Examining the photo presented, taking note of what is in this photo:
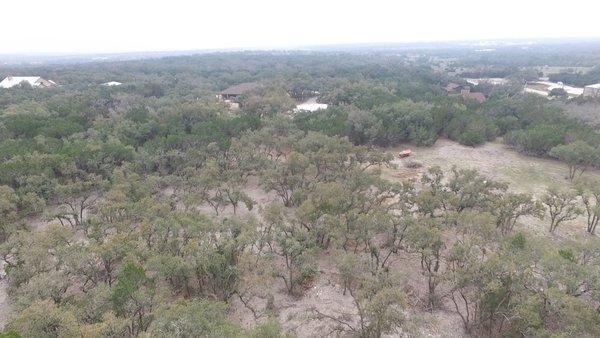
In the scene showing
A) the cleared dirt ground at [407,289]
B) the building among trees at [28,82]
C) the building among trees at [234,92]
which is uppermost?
the building among trees at [28,82]

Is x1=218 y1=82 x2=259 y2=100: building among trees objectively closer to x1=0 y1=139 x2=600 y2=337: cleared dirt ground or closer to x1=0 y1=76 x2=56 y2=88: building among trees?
x1=0 y1=76 x2=56 y2=88: building among trees

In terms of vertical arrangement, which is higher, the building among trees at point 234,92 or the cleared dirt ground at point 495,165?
the building among trees at point 234,92

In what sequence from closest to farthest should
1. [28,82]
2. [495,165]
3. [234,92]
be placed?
[495,165], [234,92], [28,82]

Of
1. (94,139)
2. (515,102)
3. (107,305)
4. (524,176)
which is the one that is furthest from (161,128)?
(515,102)

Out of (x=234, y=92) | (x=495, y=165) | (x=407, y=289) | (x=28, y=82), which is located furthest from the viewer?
(x=28, y=82)

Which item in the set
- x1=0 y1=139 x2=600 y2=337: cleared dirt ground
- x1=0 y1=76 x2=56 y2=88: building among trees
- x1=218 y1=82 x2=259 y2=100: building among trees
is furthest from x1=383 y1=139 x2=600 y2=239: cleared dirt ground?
x1=0 y1=76 x2=56 y2=88: building among trees

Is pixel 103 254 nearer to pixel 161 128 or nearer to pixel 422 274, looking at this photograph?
pixel 422 274

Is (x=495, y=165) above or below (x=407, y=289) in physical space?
above

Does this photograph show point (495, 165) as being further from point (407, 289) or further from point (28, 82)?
point (28, 82)

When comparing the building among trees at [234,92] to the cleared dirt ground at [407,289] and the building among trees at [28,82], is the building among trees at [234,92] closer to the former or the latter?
the building among trees at [28,82]

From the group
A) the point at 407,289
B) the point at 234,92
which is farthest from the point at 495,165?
the point at 234,92

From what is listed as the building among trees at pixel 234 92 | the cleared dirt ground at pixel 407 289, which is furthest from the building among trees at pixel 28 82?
the cleared dirt ground at pixel 407 289
